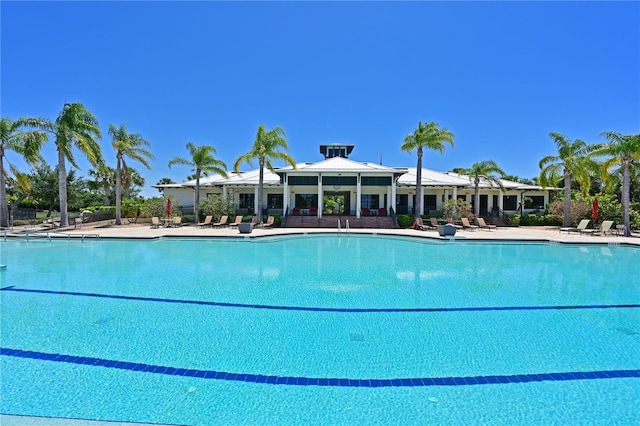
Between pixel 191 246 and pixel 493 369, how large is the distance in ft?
45.7

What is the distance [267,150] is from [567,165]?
20942 millimetres

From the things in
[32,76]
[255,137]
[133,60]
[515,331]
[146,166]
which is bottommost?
[515,331]

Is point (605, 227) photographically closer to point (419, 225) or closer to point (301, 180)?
point (419, 225)

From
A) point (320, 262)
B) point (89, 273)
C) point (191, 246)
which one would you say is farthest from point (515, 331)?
point (191, 246)

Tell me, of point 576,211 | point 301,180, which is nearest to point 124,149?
point 301,180

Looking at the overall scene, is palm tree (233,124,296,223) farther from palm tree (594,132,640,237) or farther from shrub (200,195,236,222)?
palm tree (594,132,640,237)

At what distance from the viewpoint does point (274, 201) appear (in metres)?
30.6

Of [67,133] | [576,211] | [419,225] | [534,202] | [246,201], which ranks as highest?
[67,133]

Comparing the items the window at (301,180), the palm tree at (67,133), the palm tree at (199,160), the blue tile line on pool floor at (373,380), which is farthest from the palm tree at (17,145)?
the blue tile line on pool floor at (373,380)

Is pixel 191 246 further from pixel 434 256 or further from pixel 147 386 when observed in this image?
pixel 147 386

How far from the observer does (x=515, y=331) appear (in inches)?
209

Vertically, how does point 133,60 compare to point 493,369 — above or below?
above

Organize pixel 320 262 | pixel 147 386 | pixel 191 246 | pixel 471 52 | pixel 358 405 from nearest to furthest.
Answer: pixel 358 405 → pixel 147 386 → pixel 320 262 → pixel 191 246 → pixel 471 52

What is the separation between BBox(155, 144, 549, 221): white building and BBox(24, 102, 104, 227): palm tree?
957cm
